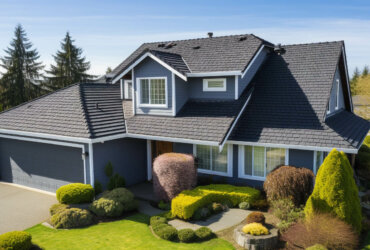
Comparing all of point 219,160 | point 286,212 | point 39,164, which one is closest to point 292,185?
point 286,212

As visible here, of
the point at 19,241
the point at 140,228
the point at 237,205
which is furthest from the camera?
the point at 237,205

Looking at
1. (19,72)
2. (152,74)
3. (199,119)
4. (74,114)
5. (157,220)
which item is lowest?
(157,220)

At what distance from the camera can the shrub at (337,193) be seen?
32.6 feet

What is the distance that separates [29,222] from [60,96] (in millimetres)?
8210

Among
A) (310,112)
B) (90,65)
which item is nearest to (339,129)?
(310,112)

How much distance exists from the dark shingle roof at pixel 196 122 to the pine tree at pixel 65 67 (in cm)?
3747

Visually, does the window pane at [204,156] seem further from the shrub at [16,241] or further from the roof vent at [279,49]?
the shrub at [16,241]

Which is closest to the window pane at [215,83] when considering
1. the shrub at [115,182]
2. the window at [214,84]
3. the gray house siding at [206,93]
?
the window at [214,84]

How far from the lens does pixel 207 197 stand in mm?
12805

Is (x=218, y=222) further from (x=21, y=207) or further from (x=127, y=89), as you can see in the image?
(x=127, y=89)

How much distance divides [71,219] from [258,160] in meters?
8.67

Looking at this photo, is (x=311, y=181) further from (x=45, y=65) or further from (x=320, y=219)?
(x=45, y=65)

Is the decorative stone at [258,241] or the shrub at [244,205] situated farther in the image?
the shrub at [244,205]

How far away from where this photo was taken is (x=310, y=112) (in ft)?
48.1
